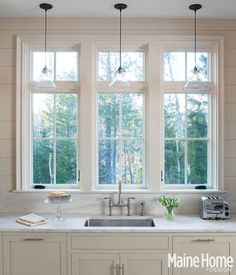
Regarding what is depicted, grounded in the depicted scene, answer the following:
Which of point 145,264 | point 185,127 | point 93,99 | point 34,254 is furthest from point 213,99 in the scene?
point 34,254

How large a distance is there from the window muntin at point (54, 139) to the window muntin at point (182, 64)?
1037 mm

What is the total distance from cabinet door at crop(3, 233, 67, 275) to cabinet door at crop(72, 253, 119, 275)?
0.33 feet

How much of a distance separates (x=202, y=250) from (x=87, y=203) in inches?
46.9

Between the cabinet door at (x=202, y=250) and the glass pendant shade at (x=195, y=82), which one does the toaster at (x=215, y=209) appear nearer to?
the cabinet door at (x=202, y=250)

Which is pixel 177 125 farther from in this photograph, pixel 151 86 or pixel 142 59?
pixel 142 59

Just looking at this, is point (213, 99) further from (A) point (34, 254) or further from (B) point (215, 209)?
(A) point (34, 254)

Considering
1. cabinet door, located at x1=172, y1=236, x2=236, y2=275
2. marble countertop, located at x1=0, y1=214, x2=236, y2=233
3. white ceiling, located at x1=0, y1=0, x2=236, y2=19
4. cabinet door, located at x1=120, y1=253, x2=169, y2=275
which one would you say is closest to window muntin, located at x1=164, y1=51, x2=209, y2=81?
white ceiling, located at x1=0, y1=0, x2=236, y2=19

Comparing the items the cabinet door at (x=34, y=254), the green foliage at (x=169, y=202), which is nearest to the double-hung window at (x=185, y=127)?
the green foliage at (x=169, y=202)

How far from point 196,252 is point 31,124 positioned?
201cm

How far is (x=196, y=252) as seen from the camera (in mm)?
2645

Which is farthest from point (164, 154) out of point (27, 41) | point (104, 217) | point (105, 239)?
point (27, 41)

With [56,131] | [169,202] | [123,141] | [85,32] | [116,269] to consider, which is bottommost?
[116,269]

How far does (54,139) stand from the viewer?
3330mm

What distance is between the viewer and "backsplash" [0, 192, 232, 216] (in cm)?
320
